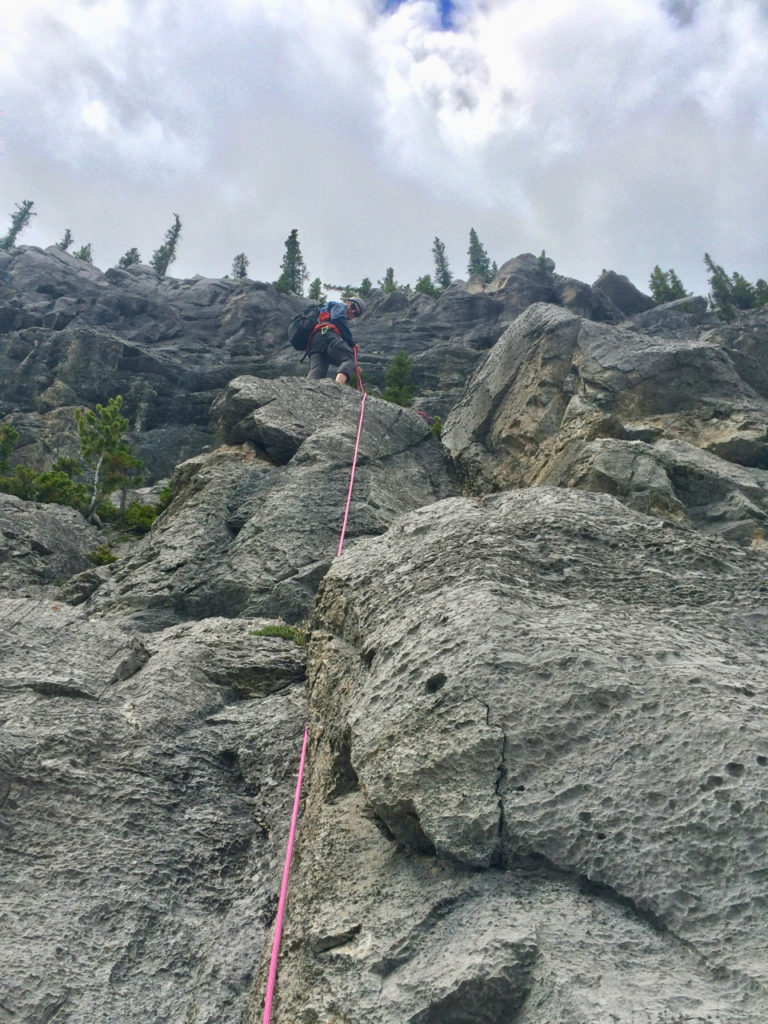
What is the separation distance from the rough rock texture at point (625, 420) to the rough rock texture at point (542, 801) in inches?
162

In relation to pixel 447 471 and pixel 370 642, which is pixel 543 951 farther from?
pixel 447 471

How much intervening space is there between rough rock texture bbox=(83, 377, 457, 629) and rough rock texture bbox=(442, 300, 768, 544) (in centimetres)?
171

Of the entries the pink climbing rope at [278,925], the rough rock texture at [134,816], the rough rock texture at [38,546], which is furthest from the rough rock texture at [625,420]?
the rough rock texture at [38,546]

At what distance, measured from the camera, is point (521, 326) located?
1831cm

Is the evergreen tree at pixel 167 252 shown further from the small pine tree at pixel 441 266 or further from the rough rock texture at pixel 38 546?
the rough rock texture at pixel 38 546

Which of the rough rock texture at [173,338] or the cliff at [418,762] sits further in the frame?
the rough rock texture at [173,338]

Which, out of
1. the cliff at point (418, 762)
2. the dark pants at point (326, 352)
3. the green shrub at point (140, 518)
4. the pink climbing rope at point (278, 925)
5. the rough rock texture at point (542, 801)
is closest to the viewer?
the rough rock texture at point (542, 801)

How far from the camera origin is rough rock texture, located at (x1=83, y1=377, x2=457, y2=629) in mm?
11422

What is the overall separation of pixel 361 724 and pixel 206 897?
71.7 inches

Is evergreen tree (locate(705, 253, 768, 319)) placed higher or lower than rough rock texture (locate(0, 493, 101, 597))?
higher

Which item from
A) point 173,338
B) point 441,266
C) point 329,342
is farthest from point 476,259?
point 329,342

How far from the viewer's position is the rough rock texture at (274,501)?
1142 centimetres

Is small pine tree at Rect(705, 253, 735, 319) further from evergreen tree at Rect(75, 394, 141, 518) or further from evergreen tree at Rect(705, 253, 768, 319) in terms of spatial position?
evergreen tree at Rect(75, 394, 141, 518)

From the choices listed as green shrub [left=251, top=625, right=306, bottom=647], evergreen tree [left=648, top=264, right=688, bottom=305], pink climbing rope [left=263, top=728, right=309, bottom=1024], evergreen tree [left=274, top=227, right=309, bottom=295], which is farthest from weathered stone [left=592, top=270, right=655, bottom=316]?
pink climbing rope [left=263, top=728, right=309, bottom=1024]
